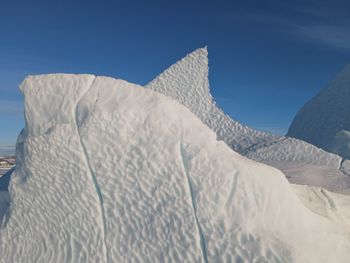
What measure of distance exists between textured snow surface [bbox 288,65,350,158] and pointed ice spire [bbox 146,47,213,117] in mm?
6825

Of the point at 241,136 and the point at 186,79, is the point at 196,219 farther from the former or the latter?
the point at 241,136

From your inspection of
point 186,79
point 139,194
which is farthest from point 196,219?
point 186,79

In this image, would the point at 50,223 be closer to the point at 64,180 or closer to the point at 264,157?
the point at 64,180

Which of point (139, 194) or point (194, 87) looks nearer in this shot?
point (139, 194)

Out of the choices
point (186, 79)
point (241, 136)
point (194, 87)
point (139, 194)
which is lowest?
point (139, 194)

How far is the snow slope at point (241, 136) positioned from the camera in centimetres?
914

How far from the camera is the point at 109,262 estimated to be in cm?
484

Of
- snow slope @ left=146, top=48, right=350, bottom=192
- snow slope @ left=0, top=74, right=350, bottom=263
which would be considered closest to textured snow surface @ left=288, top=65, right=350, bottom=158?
snow slope @ left=146, top=48, right=350, bottom=192

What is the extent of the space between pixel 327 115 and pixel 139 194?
13068 millimetres

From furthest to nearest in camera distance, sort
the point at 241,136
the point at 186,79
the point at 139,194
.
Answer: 1. the point at 241,136
2. the point at 186,79
3. the point at 139,194

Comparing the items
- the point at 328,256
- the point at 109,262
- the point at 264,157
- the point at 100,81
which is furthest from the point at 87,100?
the point at 264,157

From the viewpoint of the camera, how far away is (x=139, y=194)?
486 cm

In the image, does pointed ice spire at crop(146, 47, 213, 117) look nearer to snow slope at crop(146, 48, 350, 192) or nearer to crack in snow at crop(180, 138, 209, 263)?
snow slope at crop(146, 48, 350, 192)

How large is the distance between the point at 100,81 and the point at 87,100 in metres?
0.26
